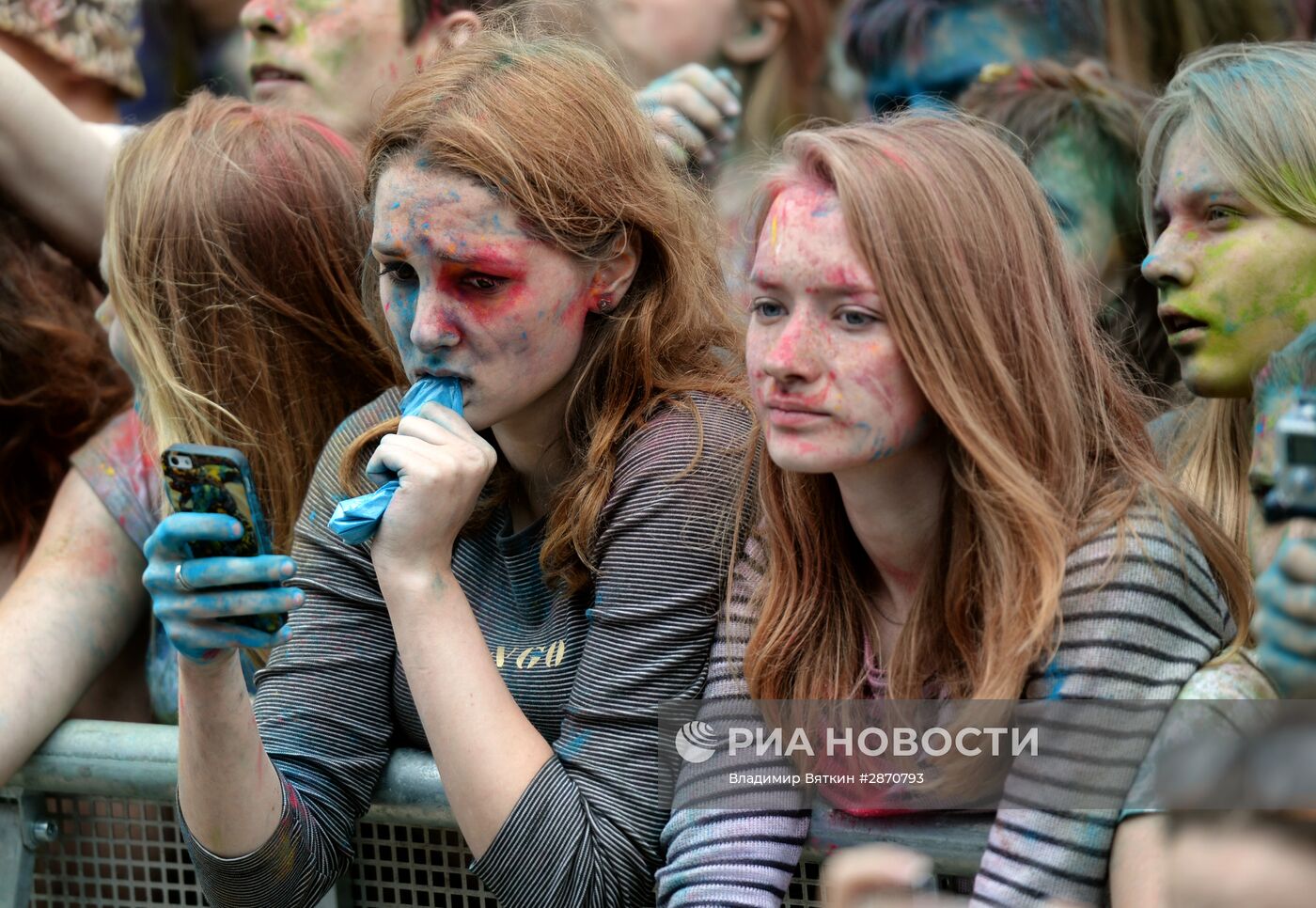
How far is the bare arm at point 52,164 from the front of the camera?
10.4 ft

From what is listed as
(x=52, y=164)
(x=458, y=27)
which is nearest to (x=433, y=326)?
(x=458, y=27)

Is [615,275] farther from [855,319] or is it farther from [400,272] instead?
[855,319]

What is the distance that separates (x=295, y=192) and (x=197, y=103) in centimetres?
30

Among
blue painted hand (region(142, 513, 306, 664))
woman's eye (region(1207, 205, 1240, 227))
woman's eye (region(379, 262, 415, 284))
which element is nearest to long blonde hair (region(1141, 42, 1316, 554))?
woman's eye (region(1207, 205, 1240, 227))

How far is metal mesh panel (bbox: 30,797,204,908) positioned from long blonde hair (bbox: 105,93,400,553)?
51 centimetres

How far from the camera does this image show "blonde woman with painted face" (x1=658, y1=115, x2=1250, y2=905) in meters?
1.79

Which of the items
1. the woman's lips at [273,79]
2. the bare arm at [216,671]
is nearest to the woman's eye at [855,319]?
the bare arm at [216,671]

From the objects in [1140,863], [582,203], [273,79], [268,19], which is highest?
[268,19]

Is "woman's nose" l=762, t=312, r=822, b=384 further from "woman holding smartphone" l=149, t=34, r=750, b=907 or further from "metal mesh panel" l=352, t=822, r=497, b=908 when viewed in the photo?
"metal mesh panel" l=352, t=822, r=497, b=908

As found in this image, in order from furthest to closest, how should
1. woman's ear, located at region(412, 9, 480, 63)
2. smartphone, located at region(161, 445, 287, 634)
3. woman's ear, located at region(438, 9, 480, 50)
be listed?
woman's ear, located at region(412, 9, 480, 63)
woman's ear, located at region(438, 9, 480, 50)
smartphone, located at region(161, 445, 287, 634)

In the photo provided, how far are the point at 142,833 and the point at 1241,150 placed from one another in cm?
200

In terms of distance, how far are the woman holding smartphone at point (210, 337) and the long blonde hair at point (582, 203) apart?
370mm

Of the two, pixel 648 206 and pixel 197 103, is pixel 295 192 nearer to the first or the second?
pixel 197 103

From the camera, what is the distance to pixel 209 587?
1.90 metres
